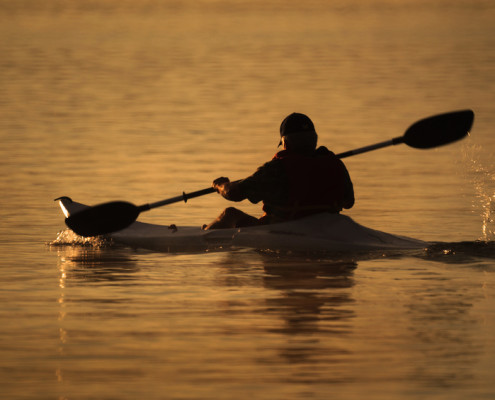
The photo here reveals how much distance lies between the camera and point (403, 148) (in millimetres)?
19250

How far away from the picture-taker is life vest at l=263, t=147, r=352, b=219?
36.3 ft

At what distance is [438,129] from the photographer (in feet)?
40.2

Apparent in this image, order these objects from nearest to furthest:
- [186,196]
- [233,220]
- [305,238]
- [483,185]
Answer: [305,238]
[233,220]
[186,196]
[483,185]

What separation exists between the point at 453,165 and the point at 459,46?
21124mm

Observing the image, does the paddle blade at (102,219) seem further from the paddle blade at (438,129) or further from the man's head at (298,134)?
the paddle blade at (438,129)

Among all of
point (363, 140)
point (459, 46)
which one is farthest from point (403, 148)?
point (459, 46)

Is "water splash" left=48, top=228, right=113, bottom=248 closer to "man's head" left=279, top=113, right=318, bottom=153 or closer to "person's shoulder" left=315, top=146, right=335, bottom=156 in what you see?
"man's head" left=279, top=113, right=318, bottom=153

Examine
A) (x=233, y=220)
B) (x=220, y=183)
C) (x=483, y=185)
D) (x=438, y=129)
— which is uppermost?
(x=438, y=129)

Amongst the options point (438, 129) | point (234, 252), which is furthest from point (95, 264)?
point (438, 129)

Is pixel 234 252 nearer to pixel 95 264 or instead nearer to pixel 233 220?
pixel 233 220

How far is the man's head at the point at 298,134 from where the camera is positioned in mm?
11102

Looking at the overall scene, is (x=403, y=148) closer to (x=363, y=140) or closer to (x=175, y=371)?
(x=363, y=140)

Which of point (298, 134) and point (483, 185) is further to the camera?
point (483, 185)

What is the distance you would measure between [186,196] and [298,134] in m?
1.34
